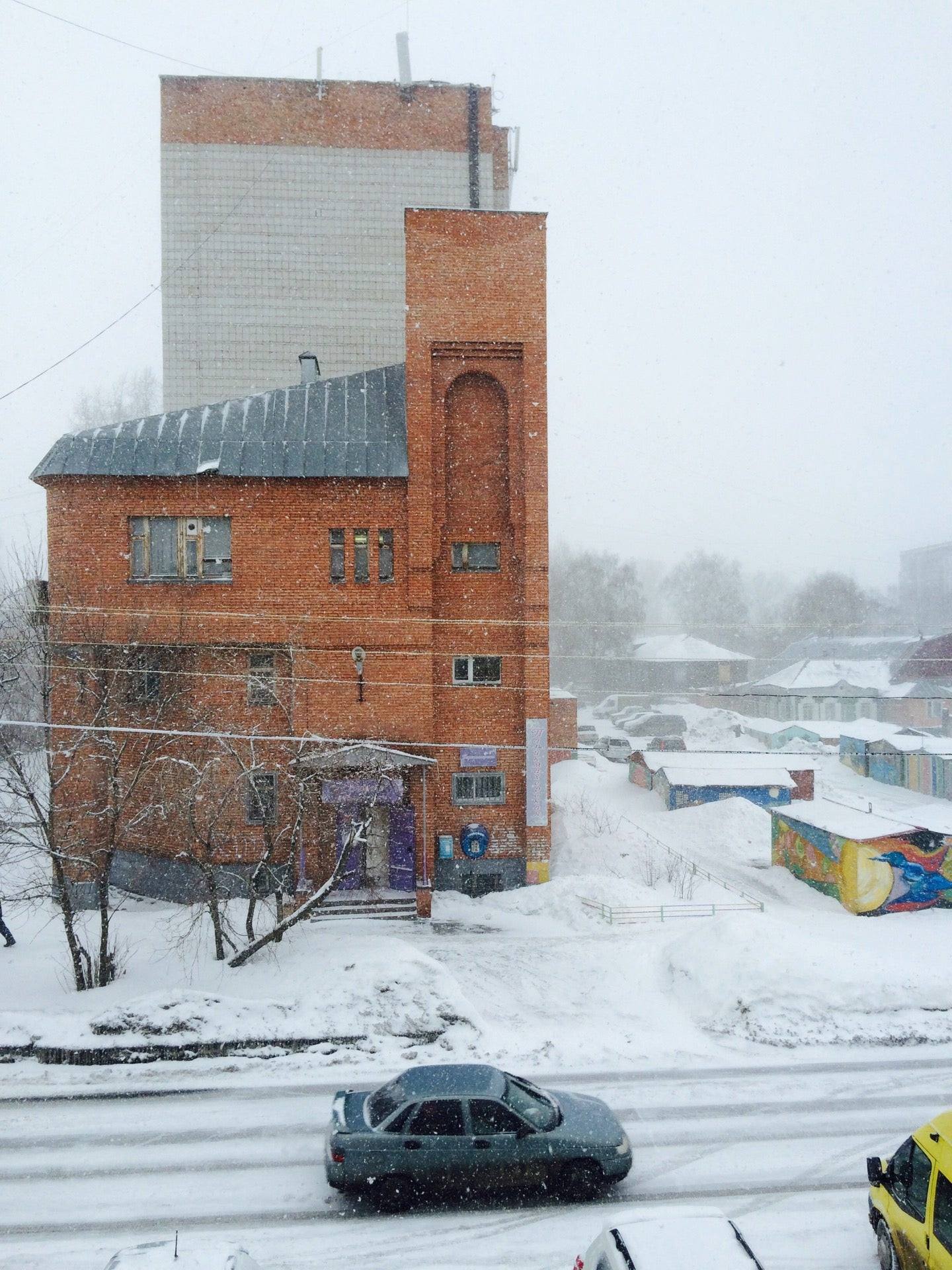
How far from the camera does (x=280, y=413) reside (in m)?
21.1

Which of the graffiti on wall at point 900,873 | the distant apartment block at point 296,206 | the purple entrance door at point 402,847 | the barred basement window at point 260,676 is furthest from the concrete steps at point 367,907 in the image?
the distant apartment block at point 296,206

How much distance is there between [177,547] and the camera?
20.1 m

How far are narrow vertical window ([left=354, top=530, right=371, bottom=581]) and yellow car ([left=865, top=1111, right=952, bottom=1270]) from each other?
1565 cm

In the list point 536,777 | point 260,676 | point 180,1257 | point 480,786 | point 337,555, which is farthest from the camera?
point 480,786

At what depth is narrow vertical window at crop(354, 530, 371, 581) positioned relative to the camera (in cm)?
→ 2028

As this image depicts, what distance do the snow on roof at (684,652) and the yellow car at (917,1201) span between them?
62.9m

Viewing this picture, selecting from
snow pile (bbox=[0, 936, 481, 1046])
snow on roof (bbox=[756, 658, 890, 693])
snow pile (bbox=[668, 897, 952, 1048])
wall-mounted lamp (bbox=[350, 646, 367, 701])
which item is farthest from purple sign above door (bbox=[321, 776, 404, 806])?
snow on roof (bbox=[756, 658, 890, 693])

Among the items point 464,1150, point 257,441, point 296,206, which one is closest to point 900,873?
point 464,1150

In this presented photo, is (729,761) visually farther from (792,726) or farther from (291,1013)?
(291,1013)

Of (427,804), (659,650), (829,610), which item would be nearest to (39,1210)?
(427,804)

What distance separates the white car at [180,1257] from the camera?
19.0 feet

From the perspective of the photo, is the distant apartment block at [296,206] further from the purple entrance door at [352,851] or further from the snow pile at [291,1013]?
the snow pile at [291,1013]

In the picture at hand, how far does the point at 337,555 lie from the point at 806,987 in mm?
13616

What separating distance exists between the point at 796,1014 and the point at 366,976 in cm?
699
